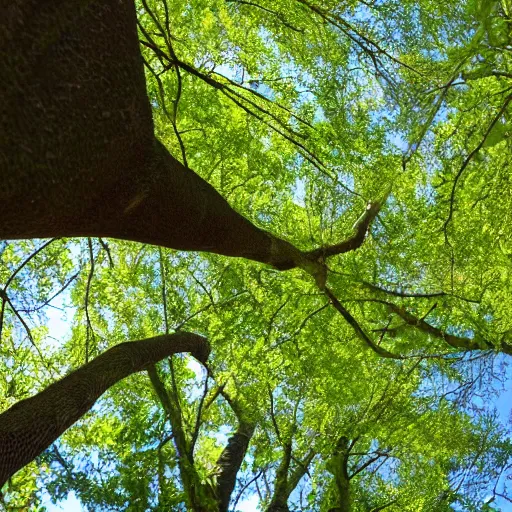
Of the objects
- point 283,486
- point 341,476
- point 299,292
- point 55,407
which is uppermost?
point 299,292

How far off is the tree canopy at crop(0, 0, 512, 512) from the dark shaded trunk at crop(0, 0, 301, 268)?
6.63ft

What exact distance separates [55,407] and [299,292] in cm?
358

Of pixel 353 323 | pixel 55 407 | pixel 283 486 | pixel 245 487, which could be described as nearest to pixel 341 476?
pixel 283 486

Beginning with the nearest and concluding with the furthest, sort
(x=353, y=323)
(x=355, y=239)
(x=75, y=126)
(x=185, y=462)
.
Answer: (x=75, y=126) → (x=185, y=462) → (x=353, y=323) → (x=355, y=239)

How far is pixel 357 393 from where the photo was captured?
231 inches

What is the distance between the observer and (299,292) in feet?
18.3

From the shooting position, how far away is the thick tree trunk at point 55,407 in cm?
201

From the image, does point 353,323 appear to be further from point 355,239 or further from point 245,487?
point 245,487

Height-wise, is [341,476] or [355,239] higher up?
[355,239]

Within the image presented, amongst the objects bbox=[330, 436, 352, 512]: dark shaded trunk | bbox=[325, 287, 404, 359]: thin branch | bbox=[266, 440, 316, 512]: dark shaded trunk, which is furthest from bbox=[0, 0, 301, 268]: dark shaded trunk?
bbox=[330, 436, 352, 512]: dark shaded trunk

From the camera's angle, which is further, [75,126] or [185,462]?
[185,462]

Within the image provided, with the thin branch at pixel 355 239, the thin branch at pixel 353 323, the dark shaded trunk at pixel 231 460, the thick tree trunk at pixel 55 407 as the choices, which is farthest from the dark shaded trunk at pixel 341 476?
the thick tree trunk at pixel 55 407

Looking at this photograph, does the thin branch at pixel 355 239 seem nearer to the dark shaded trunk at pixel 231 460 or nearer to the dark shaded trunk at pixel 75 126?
the dark shaded trunk at pixel 231 460

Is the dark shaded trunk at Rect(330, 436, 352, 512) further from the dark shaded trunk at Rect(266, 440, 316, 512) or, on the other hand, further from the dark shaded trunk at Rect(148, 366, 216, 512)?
the dark shaded trunk at Rect(148, 366, 216, 512)
